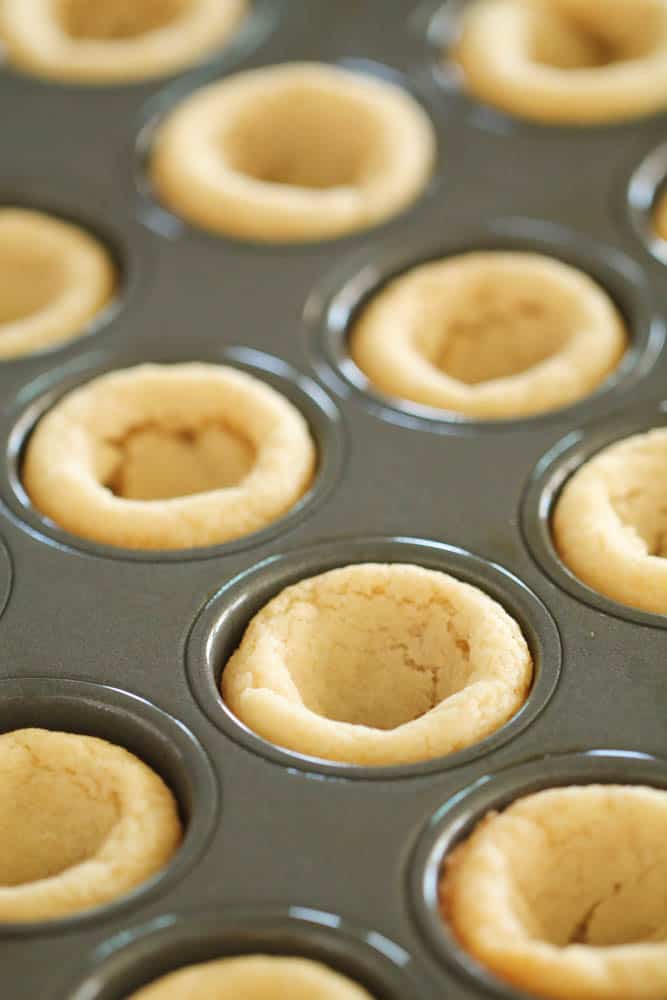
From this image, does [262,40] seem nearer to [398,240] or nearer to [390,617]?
[398,240]

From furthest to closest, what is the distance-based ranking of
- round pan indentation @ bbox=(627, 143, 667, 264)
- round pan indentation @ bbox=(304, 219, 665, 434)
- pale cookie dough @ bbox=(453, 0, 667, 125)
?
pale cookie dough @ bbox=(453, 0, 667, 125), round pan indentation @ bbox=(627, 143, 667, 264), round pan indentation @ bbox=(304, 219, 665, 434)

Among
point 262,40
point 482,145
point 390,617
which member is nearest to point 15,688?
point 390,617

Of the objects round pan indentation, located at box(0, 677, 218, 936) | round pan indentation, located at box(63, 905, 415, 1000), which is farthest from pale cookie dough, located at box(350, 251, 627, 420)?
round pan indentation, located at box(63, 905, 415, 1000)

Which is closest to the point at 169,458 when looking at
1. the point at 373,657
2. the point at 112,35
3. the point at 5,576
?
the point at 5,576

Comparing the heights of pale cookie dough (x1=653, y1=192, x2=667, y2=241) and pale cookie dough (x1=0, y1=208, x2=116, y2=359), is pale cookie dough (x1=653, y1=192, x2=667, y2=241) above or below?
above

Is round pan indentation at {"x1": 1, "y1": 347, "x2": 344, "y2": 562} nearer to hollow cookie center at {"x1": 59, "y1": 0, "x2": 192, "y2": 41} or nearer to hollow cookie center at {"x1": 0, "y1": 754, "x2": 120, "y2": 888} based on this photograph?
hollow cookie center at {"x1": 0, "y1": 754, "x2": 120, "y2": 888}

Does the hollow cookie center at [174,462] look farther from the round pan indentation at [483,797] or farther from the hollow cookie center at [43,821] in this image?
the round pan indentation at [483,797]

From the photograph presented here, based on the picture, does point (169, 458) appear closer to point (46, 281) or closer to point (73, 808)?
point (46, 281)
